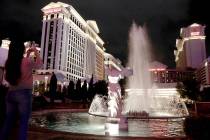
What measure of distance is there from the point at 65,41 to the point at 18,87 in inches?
3555

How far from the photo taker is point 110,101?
9055 mm

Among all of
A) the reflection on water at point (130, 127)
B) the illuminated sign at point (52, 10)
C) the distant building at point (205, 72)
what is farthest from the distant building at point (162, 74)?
the reflection on water at point (130, 127)

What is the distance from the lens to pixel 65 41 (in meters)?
91.7

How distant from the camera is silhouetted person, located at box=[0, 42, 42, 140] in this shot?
357 centimetres

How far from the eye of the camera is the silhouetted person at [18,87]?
357cm

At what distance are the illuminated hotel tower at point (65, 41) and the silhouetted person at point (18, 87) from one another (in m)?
81.4

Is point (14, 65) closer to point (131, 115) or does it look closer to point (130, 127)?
point (130, 127)

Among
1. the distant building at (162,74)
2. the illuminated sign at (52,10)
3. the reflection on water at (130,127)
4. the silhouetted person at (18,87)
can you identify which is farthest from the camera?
the distant building at (162,74)

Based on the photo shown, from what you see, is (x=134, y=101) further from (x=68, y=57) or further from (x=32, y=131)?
(x=68, y=57)

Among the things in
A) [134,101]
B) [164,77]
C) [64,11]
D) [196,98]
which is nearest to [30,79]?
[134,101]

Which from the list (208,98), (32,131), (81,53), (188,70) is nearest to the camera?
(32,131)

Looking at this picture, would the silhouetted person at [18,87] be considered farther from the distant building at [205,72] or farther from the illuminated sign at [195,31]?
the illuminated sign at [195,31]

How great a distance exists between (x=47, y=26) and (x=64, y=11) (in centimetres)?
958

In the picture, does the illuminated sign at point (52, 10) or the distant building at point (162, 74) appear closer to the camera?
the illuminated sign at point (52, 10)
